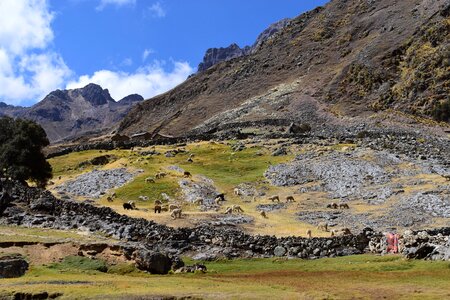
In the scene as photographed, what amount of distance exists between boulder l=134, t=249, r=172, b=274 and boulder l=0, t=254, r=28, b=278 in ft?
24.4

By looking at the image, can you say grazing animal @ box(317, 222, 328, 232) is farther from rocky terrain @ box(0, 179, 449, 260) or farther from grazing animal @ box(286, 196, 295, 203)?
grazing animal @ box(286, 196, 295, 203)

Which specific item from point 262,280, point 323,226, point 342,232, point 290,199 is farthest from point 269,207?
point 262,280

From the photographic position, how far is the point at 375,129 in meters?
120

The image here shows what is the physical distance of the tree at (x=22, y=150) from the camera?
73.5 m

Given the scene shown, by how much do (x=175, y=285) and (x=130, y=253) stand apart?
8856mm

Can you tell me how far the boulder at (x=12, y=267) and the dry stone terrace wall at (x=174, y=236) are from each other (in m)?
11.6

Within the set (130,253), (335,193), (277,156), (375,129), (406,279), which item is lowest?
(406,279)

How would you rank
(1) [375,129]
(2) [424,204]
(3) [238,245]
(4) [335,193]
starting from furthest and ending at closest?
(1) [375,129], (4) [335,193], (2) [424,204], (3) [238,245]

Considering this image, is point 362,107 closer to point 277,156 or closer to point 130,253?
point 277,156

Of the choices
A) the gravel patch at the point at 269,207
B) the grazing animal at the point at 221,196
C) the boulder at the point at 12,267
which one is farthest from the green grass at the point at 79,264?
the grazing animal at the point at 221,196

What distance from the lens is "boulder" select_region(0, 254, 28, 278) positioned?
3077cm

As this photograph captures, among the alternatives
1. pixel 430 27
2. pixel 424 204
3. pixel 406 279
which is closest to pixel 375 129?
pixel 430 27

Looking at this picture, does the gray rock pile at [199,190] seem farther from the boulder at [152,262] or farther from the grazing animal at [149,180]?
the boulder at [152,262]

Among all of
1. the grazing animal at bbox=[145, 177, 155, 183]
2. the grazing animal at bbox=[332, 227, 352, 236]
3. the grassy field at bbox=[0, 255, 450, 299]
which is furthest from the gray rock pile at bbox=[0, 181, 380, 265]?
the grazing animal at bbox=[145, 177, 155, 183]
